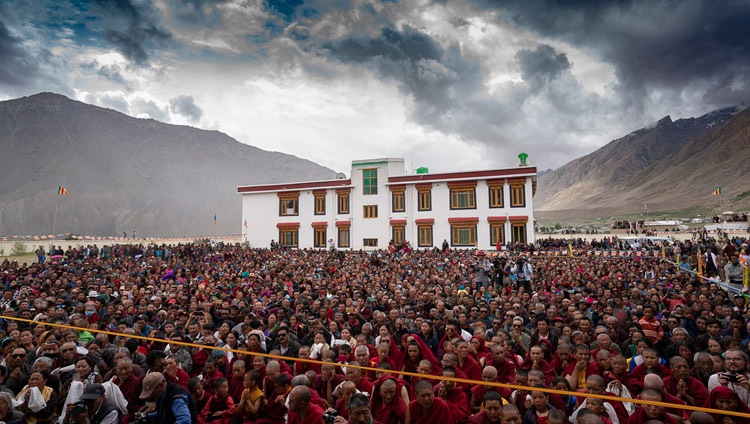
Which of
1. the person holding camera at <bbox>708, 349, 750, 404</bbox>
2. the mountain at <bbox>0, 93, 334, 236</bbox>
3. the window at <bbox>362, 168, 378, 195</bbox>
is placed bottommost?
the person holding camera at <bbox>708, 349, 750, 404</bbox>

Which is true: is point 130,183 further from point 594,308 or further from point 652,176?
point 652,176

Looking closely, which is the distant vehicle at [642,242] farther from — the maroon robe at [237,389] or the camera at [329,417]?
the camera at [329,417]

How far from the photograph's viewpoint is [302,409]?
13.8 feet

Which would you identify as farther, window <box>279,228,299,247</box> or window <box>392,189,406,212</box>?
window <box>279,228,299,247</box>

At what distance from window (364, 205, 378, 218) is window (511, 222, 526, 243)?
401 inches

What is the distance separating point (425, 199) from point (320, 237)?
30.0ft

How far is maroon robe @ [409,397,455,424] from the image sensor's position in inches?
165

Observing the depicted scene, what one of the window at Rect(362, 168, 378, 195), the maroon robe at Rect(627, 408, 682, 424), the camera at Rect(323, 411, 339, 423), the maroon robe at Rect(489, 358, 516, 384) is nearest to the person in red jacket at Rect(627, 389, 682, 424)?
the maroon robe at Rect(627, 408, 682, 424)

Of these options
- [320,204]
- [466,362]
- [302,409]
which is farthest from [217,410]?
[320,204]

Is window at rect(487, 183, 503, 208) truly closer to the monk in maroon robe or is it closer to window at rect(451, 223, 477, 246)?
window at rect(451, 223, 477, 246)

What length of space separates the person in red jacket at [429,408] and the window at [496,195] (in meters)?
25.4

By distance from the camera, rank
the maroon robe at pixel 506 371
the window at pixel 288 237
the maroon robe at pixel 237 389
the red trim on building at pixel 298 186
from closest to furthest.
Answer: the maroon robe at pixel 237 389 → the maroon robe at pixel 506 371 → the red trim on building at pixel 298 186 → the window at pixel 288 237

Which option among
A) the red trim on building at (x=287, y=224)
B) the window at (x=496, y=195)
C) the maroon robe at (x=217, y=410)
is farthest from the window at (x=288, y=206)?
the maroon robe at (x=217, y=410)

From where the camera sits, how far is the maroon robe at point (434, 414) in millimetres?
4188
